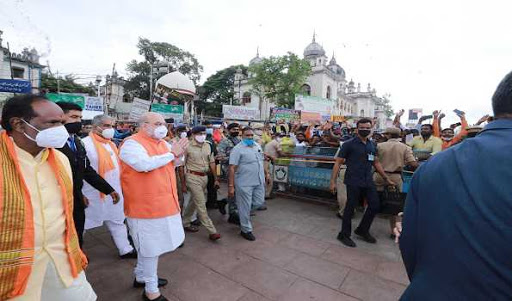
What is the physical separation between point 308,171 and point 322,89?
1666 inches

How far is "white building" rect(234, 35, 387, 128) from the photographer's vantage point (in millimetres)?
46125

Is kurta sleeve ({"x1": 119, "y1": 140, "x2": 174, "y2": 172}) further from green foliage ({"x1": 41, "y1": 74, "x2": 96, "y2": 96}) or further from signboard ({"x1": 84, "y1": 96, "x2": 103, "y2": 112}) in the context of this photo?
green foliage ({"x1": 41, "y1": 74, "x2": 96, "y2": 96})

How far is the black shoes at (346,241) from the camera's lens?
12.6 ft

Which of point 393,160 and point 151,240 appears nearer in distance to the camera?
point 151,240

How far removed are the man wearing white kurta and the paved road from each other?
0.87 ft

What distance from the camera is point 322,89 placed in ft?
149

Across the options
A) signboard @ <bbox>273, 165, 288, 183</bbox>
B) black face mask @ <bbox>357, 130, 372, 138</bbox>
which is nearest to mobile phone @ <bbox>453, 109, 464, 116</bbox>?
black face mask @ <bbox>357, 130, 372, 138</bbox>

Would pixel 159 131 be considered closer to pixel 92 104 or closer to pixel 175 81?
pixel 92 104

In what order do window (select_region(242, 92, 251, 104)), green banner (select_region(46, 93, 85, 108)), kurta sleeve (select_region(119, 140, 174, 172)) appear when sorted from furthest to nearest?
window (select_region(242, 92, 251, 104))
green banner (select_region(46, 93, 85, 108))
kurta sleeve (select_region(119, 140, 174, 172))

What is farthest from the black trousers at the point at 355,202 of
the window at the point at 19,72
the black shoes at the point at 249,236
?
the window at the point at 19,72

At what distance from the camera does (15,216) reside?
1.28 meters

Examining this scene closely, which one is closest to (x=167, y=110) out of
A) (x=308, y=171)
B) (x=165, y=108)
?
(x=165, y=108)

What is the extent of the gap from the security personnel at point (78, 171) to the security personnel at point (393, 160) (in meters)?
3.88

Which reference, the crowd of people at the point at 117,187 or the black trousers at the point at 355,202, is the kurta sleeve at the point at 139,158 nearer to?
the crowd of people at the point at 117,187
